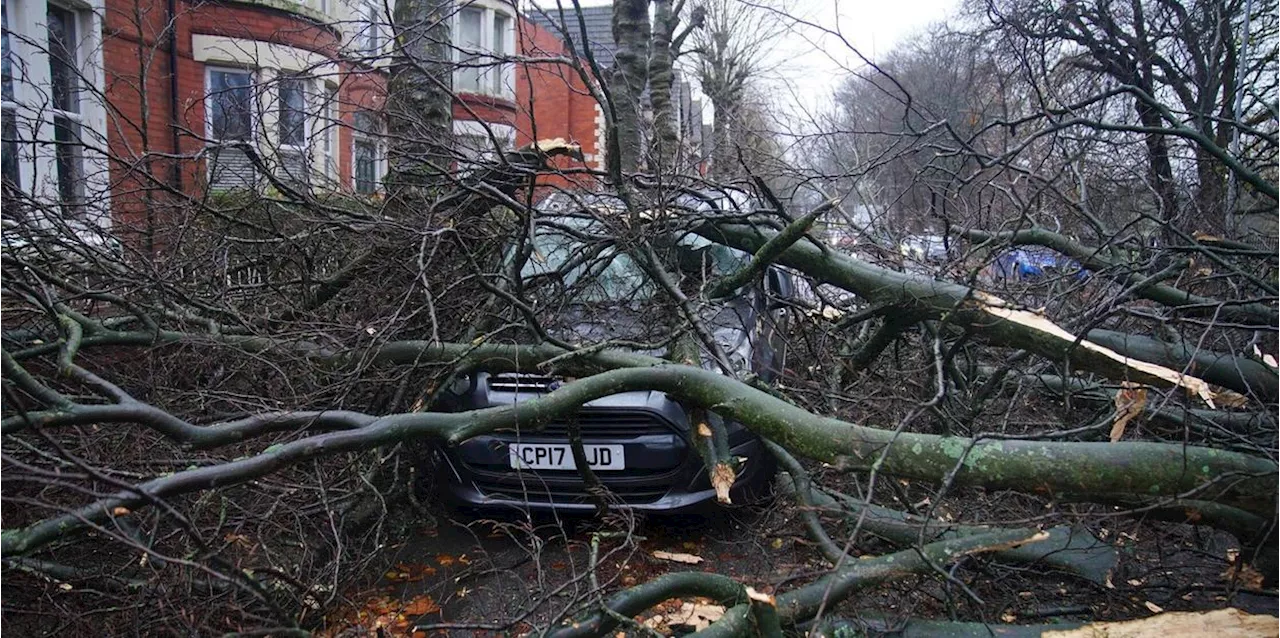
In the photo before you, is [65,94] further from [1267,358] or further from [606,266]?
[1267,358]

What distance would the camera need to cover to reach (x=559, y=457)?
12.6 feet

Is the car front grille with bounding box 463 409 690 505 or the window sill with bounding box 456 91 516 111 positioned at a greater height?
the window sill with bounding box 456 91 516 111

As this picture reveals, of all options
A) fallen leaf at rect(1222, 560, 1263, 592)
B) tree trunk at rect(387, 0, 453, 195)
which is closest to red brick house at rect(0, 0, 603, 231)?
tree trunk at rect(387, 0, 453, 195)

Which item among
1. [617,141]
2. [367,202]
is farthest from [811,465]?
[367,202]

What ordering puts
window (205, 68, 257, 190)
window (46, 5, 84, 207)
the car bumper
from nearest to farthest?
the car bumper → window (205, 68, 257, 190) → window (46, 5, 84, 207)

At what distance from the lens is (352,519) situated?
12.1 feet

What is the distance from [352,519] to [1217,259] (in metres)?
4.11

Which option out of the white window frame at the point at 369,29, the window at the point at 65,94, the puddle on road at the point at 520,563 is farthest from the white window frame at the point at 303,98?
the window at the point at 65,94

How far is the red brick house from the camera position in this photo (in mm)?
4723

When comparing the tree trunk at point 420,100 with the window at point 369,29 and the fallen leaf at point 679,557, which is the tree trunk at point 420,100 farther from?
the fallen leaf at point 679,557

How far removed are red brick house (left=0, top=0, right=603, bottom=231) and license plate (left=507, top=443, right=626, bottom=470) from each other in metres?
1.78

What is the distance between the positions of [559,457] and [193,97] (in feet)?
22.3

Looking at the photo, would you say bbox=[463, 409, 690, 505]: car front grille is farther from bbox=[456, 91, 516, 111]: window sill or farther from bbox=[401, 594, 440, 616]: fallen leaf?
bbox=[456, 91, 516, 111]: window sill

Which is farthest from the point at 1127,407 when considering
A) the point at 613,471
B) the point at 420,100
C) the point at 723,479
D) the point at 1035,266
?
the point at 420,100
